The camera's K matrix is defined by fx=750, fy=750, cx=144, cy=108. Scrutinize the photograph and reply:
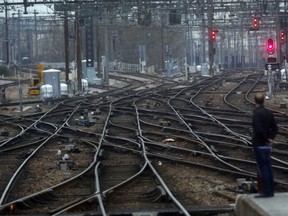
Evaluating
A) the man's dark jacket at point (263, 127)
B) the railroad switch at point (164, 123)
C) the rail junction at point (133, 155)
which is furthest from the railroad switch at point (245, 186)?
the railroad switch at point (164, 123)

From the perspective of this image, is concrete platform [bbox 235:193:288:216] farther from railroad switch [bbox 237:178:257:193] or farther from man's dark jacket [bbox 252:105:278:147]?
railroad switch [bbox 237:178:257:193]

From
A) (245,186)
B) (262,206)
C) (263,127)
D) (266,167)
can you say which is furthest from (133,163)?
(262,206)

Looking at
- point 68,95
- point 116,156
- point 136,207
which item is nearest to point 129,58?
point 68,95

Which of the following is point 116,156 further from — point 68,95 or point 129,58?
point 129,58

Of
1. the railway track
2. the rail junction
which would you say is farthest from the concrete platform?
the railway track

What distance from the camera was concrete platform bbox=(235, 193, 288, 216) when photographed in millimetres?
7336

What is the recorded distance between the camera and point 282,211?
7.36 metres

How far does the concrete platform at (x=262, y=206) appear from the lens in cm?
734

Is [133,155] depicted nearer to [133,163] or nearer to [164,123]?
[133,163]

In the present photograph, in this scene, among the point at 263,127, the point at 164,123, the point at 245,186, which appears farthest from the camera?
the point at 164,123

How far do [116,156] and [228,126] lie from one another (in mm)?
5709

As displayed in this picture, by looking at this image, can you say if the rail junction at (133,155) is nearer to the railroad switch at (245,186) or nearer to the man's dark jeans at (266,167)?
the railroad switch at (245,186)

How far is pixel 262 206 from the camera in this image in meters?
7.59

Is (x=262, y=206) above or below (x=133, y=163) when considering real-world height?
above
